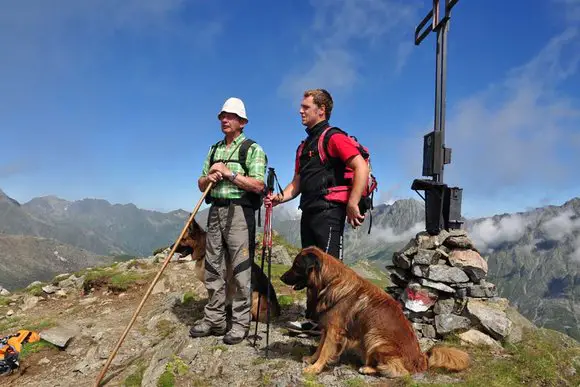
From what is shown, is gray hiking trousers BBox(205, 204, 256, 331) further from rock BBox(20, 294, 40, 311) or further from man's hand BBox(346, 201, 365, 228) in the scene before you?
rock BBox(20, 294, 40, 311)

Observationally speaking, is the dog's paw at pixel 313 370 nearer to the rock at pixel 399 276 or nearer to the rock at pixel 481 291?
the rock at pixel 399 276

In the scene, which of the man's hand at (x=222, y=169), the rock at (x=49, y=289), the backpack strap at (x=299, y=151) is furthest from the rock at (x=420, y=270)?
the rock at (x=49, y=289)

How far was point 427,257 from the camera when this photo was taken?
26.3ft

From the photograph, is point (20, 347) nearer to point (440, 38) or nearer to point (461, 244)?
point (461, 244)

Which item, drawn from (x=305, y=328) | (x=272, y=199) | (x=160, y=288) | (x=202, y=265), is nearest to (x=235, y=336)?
(x=305, y=328)

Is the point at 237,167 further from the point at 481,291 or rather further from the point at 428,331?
the point at 481,291

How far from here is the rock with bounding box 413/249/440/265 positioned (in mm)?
7996

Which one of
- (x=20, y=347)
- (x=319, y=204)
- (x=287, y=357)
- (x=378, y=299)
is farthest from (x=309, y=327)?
(x=20, y=347)

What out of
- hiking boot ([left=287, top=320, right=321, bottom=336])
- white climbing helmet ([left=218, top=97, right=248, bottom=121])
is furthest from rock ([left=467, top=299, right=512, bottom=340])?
white climbing helmet ([left=218, top=97, right=248, bottom=121])

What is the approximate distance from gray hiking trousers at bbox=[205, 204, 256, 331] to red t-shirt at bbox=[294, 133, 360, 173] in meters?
2.26

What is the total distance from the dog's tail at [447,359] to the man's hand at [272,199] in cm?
369

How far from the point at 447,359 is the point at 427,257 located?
8.47 ft

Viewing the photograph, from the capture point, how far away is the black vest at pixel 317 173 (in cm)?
674

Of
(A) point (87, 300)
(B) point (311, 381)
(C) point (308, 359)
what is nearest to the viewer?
(B) point (311, 381)
